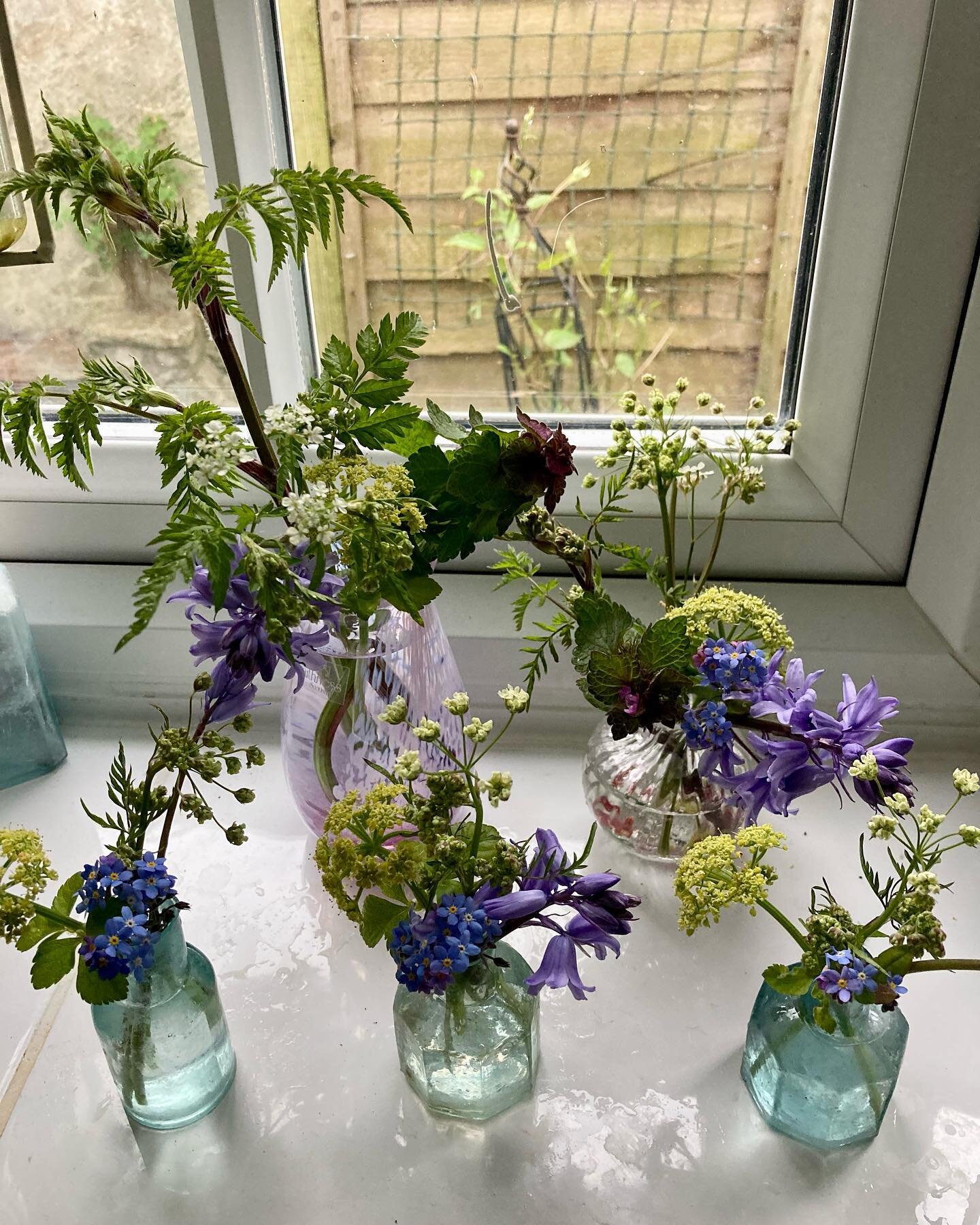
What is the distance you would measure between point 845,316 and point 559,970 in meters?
0.53

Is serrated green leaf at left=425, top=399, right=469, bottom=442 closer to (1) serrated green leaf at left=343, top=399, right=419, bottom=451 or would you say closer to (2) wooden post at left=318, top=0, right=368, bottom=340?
(1) serrated green leaf at left=343, top=399, right=419, bottom=451

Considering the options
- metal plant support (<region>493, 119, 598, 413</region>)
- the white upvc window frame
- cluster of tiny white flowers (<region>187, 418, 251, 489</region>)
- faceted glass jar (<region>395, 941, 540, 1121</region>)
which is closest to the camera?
cluster of tiny white flowers (<region>187, 418, 251, 489</region>)

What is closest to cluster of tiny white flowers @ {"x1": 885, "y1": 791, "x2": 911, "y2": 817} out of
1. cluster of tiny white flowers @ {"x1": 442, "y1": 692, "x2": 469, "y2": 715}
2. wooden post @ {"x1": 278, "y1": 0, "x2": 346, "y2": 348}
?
cluster of tiny white flowers @ {"x1": 442, "y1": 692, "x2": 469, "y2": 715}

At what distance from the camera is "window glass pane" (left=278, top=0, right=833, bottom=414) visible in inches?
28.3

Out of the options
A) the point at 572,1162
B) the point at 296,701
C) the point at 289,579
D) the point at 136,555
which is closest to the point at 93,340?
the point at 136,555

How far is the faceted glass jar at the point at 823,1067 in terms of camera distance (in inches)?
20.6

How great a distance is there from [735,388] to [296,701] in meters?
0.46

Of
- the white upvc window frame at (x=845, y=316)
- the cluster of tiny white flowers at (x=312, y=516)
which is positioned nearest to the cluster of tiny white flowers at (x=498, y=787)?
Answer: the cluster of tiny white flowers at (x=312, y=516)

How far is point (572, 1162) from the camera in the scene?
0.57m

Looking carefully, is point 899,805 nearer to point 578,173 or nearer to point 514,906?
point 514,906

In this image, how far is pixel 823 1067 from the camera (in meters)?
0.54

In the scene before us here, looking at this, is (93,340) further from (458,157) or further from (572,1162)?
(572,1162)

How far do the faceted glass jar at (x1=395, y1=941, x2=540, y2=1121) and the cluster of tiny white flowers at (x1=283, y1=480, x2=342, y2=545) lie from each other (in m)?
0.25

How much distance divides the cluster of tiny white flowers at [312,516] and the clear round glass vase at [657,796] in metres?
0.33
